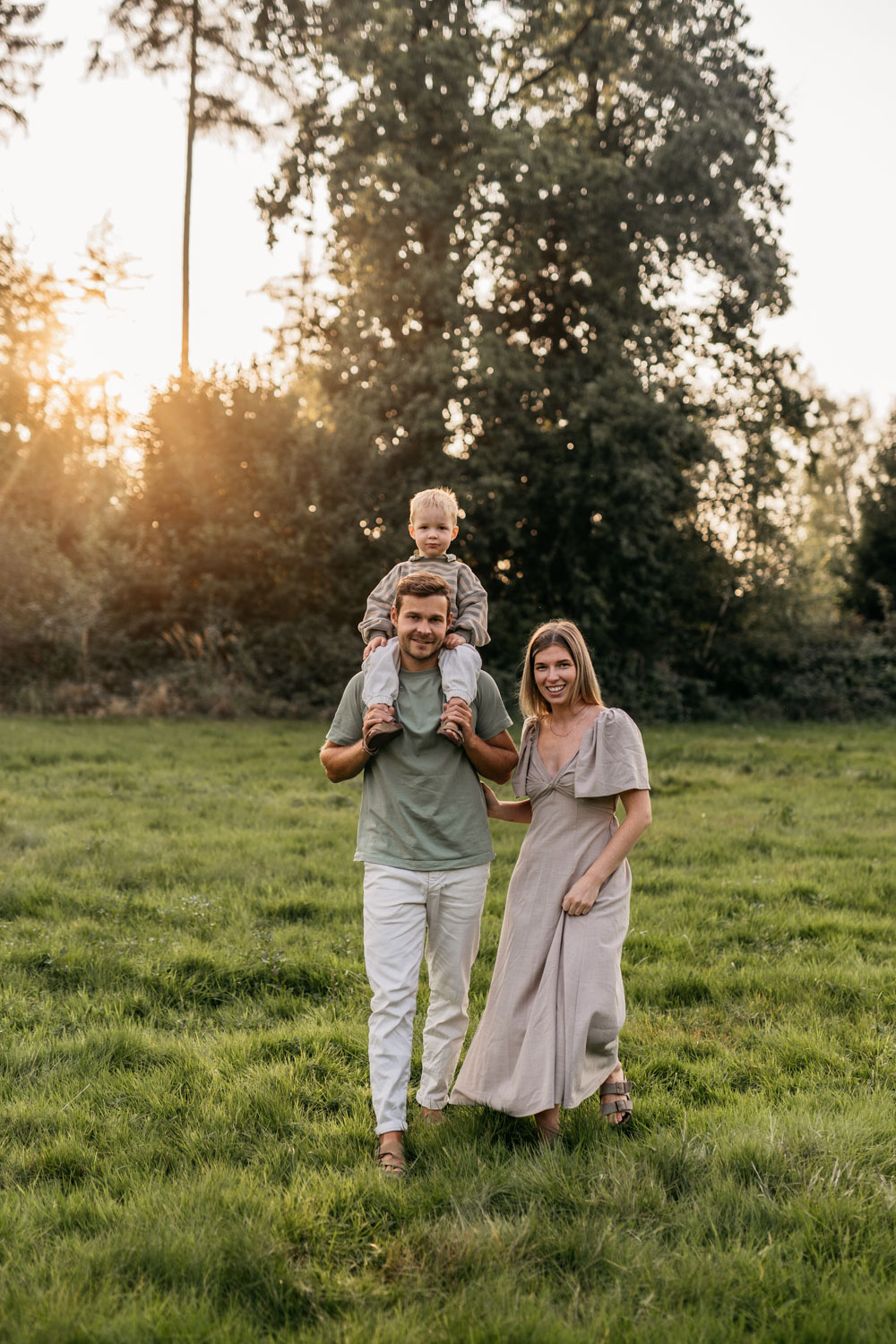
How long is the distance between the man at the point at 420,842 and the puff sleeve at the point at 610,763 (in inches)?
12.6

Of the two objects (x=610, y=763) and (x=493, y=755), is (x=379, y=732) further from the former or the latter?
(x=610, y=763)

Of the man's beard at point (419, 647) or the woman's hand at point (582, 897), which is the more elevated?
the man's beard at point (419, 647)

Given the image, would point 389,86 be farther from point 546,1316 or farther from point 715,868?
point 546,1316

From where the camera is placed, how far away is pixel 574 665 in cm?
407

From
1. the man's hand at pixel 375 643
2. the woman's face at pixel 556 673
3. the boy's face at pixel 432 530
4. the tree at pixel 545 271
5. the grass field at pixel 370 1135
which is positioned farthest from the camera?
the tree at pixel 545 271

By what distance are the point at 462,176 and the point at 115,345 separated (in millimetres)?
15319

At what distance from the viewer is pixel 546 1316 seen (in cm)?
267

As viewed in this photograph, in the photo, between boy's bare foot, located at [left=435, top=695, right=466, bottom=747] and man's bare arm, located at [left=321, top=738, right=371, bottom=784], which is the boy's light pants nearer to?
man's bare arm, located at [left=321, top=738, right=371, bottom=784]

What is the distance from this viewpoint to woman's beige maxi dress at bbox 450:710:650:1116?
370cm

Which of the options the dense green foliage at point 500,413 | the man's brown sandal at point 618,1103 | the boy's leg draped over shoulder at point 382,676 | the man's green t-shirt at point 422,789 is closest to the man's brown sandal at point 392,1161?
the man's brown sandal at point 618,1103

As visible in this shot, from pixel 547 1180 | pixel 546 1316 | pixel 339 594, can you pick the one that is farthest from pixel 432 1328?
pixel 339 594

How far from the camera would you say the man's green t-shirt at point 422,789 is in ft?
12.6

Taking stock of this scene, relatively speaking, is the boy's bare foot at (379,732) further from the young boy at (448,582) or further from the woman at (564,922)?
the woman at (564,922)

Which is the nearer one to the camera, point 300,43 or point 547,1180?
point 547,1180
